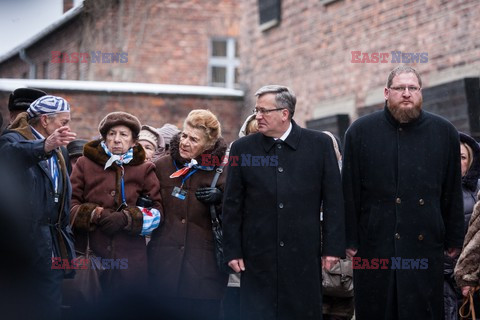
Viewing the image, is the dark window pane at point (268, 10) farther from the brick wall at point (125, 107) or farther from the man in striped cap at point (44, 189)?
the man in striped cap at point (44, 189)

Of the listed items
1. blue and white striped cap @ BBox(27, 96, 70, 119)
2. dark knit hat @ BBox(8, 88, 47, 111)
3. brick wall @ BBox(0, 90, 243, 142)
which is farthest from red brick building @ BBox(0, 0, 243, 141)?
blue and white striped cap @ BBox(27, 96, 70, 119)

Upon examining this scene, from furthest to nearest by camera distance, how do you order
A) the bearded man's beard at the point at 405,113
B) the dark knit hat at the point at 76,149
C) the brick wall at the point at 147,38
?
the brick wall at the point at 147,38, the dark knit hat at the point at 76,149, the bearded man's beard at the point at 405,113

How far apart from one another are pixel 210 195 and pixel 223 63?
77.6 feet

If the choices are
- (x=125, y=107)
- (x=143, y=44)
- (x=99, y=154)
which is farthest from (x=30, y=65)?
(x=99, y=154)

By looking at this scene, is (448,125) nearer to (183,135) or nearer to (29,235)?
(183,135)

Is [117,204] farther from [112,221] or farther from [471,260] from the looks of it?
[471,260]

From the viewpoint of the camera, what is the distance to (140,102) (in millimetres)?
19812

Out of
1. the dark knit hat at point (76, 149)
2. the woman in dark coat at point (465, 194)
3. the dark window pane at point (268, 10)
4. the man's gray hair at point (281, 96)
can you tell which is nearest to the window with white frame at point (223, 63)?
the dark window pane at point (268, 10)

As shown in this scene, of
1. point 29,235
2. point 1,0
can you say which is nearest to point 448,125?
point 29,235

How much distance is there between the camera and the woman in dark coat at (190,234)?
23.5 ft

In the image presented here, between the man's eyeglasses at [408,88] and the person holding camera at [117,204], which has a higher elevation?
the man's eyeglasses at [408,88]

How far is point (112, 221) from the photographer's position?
700 centimetres

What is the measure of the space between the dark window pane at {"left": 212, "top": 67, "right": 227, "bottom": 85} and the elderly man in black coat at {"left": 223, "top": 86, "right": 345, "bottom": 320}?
24191mm

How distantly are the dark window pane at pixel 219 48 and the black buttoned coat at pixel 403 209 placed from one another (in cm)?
2399
